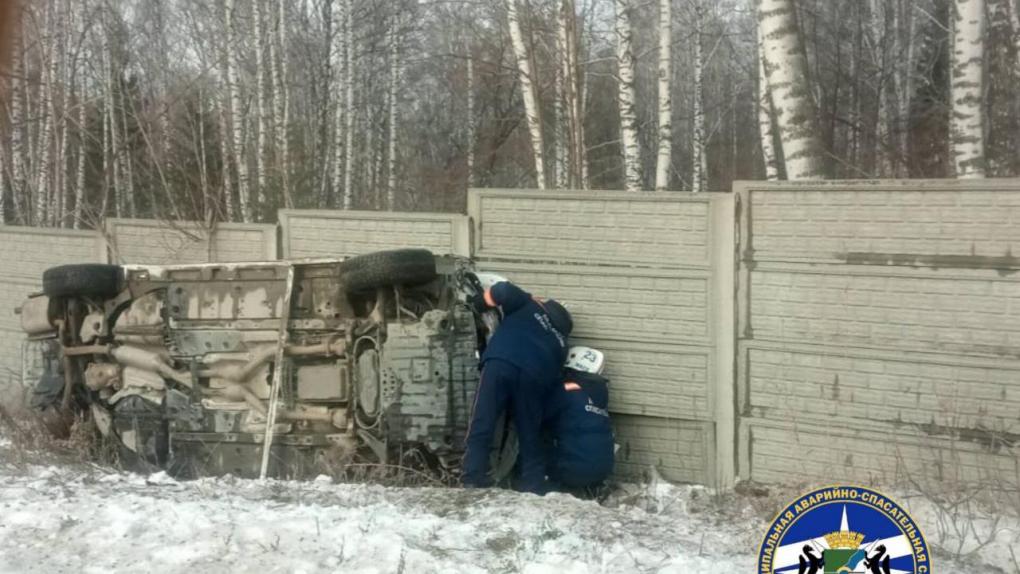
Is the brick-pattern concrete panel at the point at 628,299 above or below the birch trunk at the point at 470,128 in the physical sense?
below

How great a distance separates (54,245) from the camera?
30.1ft

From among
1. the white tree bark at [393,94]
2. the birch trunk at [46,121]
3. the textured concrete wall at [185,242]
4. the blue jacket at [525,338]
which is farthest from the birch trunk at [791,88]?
the birch trunk at [46,121]

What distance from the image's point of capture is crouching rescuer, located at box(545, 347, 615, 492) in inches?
246

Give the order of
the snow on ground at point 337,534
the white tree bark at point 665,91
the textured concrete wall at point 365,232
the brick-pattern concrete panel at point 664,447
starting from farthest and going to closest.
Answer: the white tree bark at point 665,91 < the textured concrete wall at point 365,232 < the brick-pattern concrete panel at point 664,447 < the snow on ground at point 337,534

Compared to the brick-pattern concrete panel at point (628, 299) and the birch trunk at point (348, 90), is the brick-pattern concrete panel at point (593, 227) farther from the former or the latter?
the birch trunk at point (348, 90)

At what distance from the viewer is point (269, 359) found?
6.61 metres

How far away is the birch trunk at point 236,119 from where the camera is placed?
1391 centimetres

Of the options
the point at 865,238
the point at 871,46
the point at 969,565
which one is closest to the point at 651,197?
the point at 865,238

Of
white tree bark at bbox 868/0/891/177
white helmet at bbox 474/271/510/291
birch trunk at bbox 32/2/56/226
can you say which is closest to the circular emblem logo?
white helmet at bbox 474/271/510/291

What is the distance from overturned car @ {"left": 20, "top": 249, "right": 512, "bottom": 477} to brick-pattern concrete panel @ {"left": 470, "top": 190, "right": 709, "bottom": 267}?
1.97ft

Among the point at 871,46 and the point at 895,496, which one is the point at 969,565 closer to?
the point at 895,496

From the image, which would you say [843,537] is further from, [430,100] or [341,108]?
[430,100]

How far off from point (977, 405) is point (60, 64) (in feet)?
55.9

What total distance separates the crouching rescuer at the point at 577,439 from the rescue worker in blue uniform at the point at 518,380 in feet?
0.43
